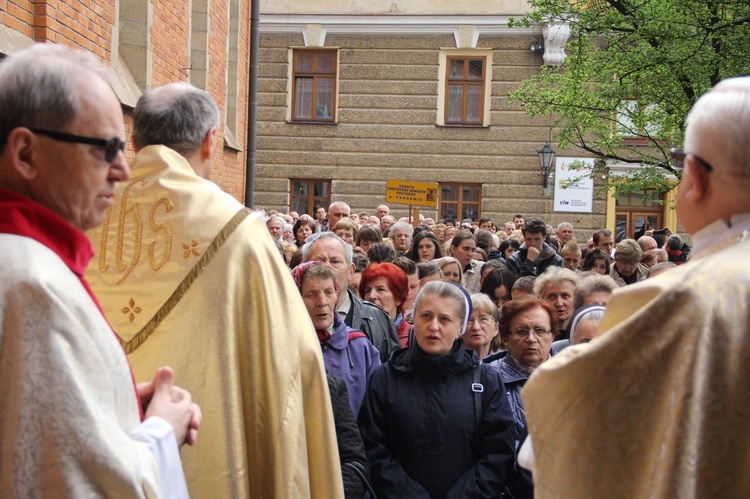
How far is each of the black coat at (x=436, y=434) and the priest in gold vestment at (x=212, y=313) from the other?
3.19ft

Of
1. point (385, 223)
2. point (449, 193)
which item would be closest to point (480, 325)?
point (385, 223)

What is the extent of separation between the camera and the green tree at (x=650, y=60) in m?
9.12

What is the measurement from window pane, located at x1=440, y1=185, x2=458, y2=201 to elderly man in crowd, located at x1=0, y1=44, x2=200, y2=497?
68.6 feet

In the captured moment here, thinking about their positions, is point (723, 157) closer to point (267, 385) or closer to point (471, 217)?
point (267, 385)

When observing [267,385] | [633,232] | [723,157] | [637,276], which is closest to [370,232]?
[637,276]

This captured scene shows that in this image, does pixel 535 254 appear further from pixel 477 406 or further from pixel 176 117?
pixel 176 117

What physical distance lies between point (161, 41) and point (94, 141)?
26.4 feet

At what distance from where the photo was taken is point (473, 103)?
74.8ft

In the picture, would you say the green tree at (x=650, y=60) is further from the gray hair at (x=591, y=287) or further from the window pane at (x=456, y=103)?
the window pane at (x=456, y=103)

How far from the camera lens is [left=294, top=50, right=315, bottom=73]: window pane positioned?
927 inches

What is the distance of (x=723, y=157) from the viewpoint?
6.68 ft

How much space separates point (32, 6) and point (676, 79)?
21.6ft

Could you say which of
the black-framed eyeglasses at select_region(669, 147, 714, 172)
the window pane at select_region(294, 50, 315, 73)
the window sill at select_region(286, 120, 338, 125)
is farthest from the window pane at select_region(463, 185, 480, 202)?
the black-framed eyeglasses at select_region(669, 147, 714, 172)

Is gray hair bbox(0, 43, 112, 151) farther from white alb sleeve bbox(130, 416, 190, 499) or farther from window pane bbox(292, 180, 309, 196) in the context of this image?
window pane bbox(292, 180, 309, 196)
